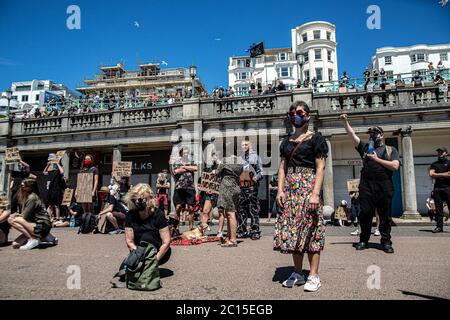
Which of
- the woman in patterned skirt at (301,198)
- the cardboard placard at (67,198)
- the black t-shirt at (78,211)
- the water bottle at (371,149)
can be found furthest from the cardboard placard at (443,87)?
the cardboard placard at (67,198)

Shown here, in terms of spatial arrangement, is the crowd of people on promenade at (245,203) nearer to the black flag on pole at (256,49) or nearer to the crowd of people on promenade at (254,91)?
the crowd of people on promenade at (254,91)

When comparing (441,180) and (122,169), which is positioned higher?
(122,169)

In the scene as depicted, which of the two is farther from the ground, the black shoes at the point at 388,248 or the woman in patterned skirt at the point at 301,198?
the woman in patterned skirt at the point at 301,198

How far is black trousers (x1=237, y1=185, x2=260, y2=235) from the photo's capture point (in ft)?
24.8

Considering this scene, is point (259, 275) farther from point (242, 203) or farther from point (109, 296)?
point (242, 203)

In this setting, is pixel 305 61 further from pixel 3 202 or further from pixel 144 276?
pixel 144 276

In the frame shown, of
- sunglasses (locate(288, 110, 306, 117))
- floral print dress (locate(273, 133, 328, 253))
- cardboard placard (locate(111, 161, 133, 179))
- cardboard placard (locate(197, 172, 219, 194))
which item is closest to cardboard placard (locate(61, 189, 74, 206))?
cardboard placard (locate(111, 161, 133, 179))

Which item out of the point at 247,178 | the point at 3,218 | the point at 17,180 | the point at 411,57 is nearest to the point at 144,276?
the point at 247,178

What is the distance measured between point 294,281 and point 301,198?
0.90 meters

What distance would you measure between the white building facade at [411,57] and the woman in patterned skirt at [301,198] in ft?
233

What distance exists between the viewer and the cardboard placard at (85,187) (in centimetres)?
1054

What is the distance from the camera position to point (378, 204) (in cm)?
556

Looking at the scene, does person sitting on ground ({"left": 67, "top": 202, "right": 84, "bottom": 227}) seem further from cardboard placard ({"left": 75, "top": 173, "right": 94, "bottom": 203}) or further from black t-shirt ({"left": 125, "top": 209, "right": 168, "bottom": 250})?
black t-shirt ({"left": 125, "top": 209, "right": 168, "bottom": 250})

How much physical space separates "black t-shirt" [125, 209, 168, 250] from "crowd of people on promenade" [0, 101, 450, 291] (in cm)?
1
